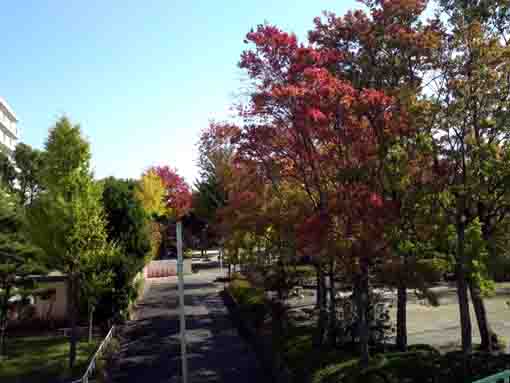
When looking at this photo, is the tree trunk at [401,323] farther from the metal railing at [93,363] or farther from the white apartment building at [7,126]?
the white apartment building at [7,126]

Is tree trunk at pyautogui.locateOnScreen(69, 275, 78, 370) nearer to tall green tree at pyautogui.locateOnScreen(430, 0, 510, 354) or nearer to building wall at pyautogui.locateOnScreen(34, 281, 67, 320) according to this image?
building wall at pyautogui.locateOnScreen(34, 281, 67, 320)

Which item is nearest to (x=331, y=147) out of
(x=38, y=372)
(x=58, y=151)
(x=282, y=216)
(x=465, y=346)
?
(x=282, y=216)

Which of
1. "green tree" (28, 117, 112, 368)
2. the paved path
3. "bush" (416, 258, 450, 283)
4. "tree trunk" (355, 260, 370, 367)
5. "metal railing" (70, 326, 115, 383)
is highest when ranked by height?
"green tree" (28, 117, 112, 368)

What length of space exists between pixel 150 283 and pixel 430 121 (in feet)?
92.1

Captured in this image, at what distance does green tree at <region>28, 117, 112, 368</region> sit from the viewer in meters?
11.2

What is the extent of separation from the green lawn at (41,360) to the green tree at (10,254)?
76 centimetres

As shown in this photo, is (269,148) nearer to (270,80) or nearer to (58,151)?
(270,80)

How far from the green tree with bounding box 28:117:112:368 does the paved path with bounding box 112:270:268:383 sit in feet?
7.62

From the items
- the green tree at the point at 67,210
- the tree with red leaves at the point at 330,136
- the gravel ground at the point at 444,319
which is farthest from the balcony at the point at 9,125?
the tree with red leaves at the point at 330,136

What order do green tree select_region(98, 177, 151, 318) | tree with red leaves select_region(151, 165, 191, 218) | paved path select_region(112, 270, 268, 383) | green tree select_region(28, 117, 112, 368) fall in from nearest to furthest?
green tree select_region(28, 117, 112, 368)
paved path select_region(112, 270, 268, 383)
green tree select_region(98, 177, 151, 318)
tree with red leaves select_region(151, 165, 191, 218)

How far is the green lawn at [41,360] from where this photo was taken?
448 inches

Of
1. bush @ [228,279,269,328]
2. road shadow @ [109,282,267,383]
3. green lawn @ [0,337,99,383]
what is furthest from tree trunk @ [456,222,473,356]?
green lawn @ [0,337,99,383]

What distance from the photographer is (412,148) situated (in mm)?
9609

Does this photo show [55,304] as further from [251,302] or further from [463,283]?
[463,283]
